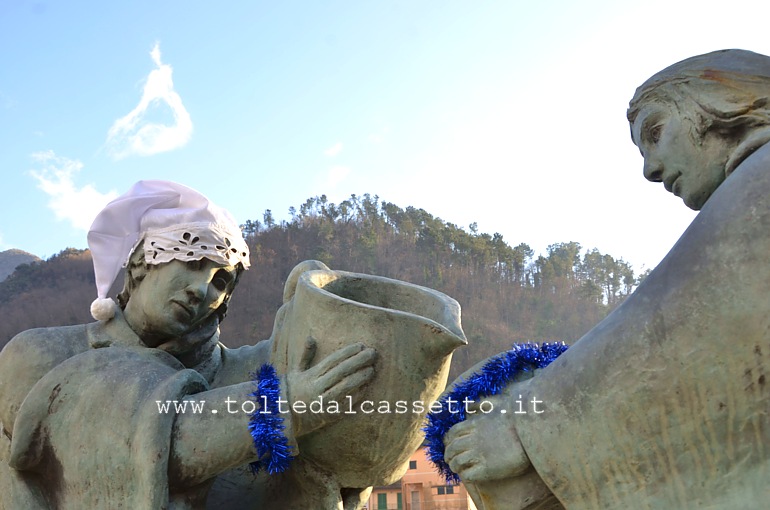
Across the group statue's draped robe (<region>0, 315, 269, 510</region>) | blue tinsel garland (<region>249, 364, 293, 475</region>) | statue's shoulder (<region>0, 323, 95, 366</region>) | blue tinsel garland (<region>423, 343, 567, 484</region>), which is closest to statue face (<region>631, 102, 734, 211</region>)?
blue tinsel garland (<region>423, 343, 567, 484</region>)

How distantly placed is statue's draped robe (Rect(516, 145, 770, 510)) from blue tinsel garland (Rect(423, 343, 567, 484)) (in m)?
0.17

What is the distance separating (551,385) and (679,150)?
0.59 meters

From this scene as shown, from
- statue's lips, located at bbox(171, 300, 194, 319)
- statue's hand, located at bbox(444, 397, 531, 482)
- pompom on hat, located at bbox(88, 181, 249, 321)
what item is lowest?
statue's hand, located at bbox(444, 397, 531, 482)

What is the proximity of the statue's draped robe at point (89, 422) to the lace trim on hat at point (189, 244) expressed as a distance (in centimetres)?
28

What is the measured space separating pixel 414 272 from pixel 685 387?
3489 centimetres

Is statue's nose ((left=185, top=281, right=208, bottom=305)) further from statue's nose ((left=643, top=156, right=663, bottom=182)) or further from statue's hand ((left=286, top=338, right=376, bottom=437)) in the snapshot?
statue's nose ((left=643, top=156, right=663, bottom=182))

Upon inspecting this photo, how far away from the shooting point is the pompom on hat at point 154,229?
2354 mm

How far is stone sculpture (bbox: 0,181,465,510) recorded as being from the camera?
197 centimetres

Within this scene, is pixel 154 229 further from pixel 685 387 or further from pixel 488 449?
pixel 685 387

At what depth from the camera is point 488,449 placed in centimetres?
167

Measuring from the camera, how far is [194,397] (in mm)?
2088

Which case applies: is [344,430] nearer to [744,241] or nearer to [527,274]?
[744,241]

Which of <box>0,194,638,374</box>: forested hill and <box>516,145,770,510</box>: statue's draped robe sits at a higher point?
<box>0,194,638,374</box>: forested hill

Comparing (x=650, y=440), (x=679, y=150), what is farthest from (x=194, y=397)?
(x=679, y=150)
